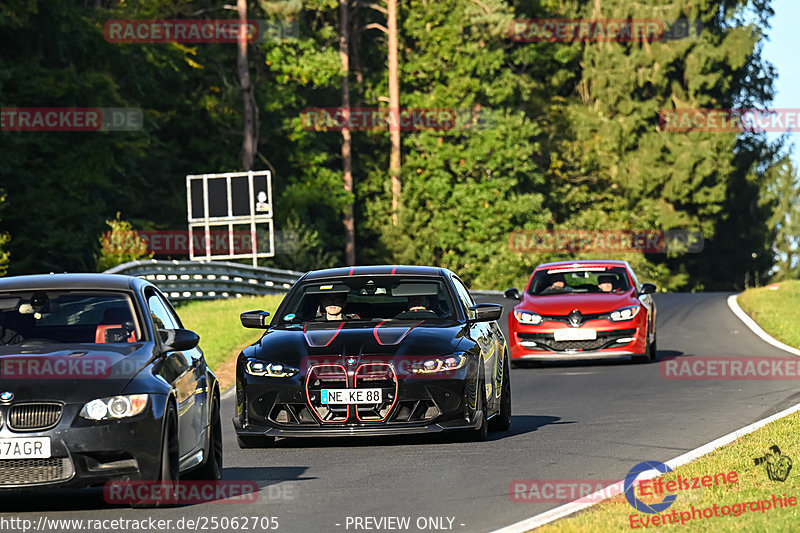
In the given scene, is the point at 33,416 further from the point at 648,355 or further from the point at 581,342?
the point at 648,355

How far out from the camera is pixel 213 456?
1084 centimetres

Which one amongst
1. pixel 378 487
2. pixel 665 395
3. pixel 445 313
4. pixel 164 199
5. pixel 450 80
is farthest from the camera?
pixel 450 80

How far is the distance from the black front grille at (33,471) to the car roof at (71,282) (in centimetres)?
166

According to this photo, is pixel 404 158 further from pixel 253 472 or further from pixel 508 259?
pixel 253 472

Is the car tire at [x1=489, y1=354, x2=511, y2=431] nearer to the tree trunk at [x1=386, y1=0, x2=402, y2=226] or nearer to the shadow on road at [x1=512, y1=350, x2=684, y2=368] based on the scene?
the shadow on road at [x1=512, y1=350, x2=684, y2=368]

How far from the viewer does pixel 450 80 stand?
66500 mm

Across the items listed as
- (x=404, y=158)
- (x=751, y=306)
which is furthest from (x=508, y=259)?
(x=751, y=306)

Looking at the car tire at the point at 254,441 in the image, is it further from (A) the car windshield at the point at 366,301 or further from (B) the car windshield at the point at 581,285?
Result: (B) the car windshield at the point at 581,285

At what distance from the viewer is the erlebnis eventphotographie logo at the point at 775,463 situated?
10.2 meters

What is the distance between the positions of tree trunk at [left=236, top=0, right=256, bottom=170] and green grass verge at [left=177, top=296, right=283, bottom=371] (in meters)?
22.6

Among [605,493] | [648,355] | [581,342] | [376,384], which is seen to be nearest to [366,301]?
[376,384]

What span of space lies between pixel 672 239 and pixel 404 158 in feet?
51.3

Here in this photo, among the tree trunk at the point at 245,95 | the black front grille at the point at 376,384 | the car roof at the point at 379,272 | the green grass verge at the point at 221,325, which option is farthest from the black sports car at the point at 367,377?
the tree trunk at the point at 245,95

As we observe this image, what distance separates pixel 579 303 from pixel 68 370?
44.9 feet
